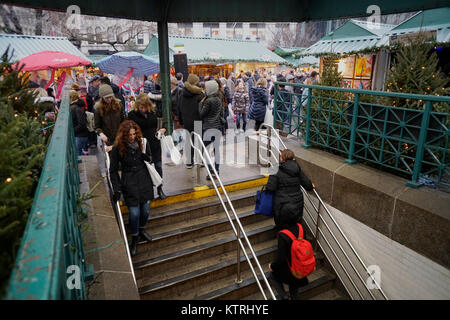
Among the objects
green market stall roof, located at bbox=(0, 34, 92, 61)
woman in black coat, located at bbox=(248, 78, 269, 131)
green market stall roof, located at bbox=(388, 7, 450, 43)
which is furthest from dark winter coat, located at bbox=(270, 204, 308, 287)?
green market stall roof, located at bbox=(0, 34, 92, 61)

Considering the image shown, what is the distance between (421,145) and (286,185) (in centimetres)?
188

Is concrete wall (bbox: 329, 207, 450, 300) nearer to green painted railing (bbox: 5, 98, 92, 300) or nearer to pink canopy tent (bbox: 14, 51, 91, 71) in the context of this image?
green painted railing (bbox: 5, 98, 92, 300)

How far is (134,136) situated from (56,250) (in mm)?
3268

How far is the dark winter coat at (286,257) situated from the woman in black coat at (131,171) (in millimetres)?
1870

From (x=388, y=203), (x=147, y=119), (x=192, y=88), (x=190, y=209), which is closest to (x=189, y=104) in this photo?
(x=192, y=88)

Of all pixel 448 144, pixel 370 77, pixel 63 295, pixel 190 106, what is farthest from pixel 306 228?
pixel 370 77

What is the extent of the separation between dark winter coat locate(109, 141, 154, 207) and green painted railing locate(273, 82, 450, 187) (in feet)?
10.9

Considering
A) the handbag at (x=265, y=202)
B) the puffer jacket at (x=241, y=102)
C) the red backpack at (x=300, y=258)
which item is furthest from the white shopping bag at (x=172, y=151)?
the puffer jacket at (x=241, y=102)

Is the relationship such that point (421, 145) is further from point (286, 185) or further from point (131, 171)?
point (131, 171)

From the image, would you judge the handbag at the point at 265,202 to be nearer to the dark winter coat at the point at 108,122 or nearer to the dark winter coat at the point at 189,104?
the dark winter coat at the point at 189,104

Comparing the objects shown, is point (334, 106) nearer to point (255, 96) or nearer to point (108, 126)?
point (255, 96)

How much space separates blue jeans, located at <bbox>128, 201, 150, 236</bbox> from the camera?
172 inches

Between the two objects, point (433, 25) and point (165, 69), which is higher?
point (433, 25)

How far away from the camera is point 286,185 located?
14.8ft
